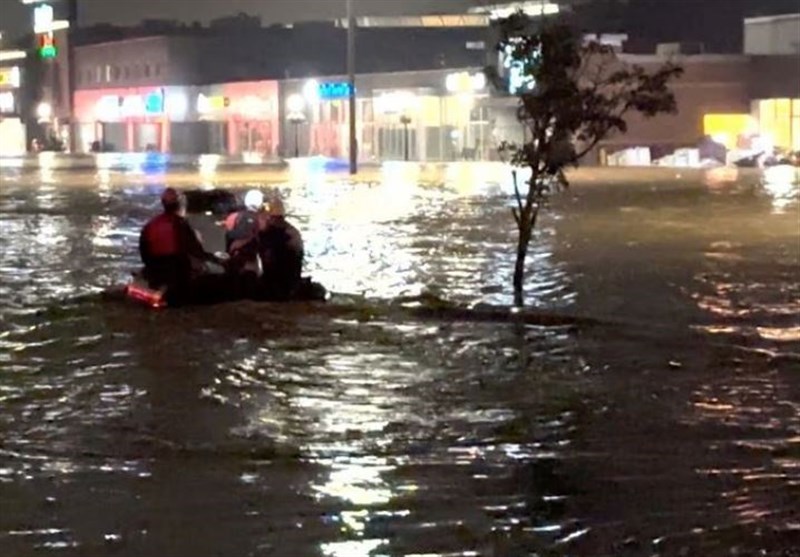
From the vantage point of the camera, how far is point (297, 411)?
41.0 feet

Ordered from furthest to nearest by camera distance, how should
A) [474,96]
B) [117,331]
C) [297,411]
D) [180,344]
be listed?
[474,96] < [117,331] < [180,344] < [297,411]

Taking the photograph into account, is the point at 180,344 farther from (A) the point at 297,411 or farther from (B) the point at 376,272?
(B) the point at 376,272

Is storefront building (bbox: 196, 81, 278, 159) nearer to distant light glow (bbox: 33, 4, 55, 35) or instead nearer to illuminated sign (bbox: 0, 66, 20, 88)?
distant light glow (bbox: 33, 4, 55, 35)

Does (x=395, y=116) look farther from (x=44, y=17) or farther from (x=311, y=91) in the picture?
(x=44, y=17)

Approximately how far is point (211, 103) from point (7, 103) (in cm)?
4932

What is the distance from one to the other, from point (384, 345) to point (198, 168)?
48707 millimetres

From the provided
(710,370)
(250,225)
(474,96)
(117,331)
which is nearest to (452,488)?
(710,370)

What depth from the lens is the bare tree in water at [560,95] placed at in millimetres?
19391

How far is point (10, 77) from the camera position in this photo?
466ft

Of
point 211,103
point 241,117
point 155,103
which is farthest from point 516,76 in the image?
point 155,103

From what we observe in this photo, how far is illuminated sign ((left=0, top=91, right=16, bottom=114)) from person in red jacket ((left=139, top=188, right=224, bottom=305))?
127924 millimetres

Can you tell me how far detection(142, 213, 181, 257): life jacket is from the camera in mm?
17266

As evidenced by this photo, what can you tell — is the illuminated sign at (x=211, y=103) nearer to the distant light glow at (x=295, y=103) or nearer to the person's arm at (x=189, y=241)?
the distant light glow at (x=295, y=103)

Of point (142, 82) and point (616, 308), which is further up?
point (142, 82)
